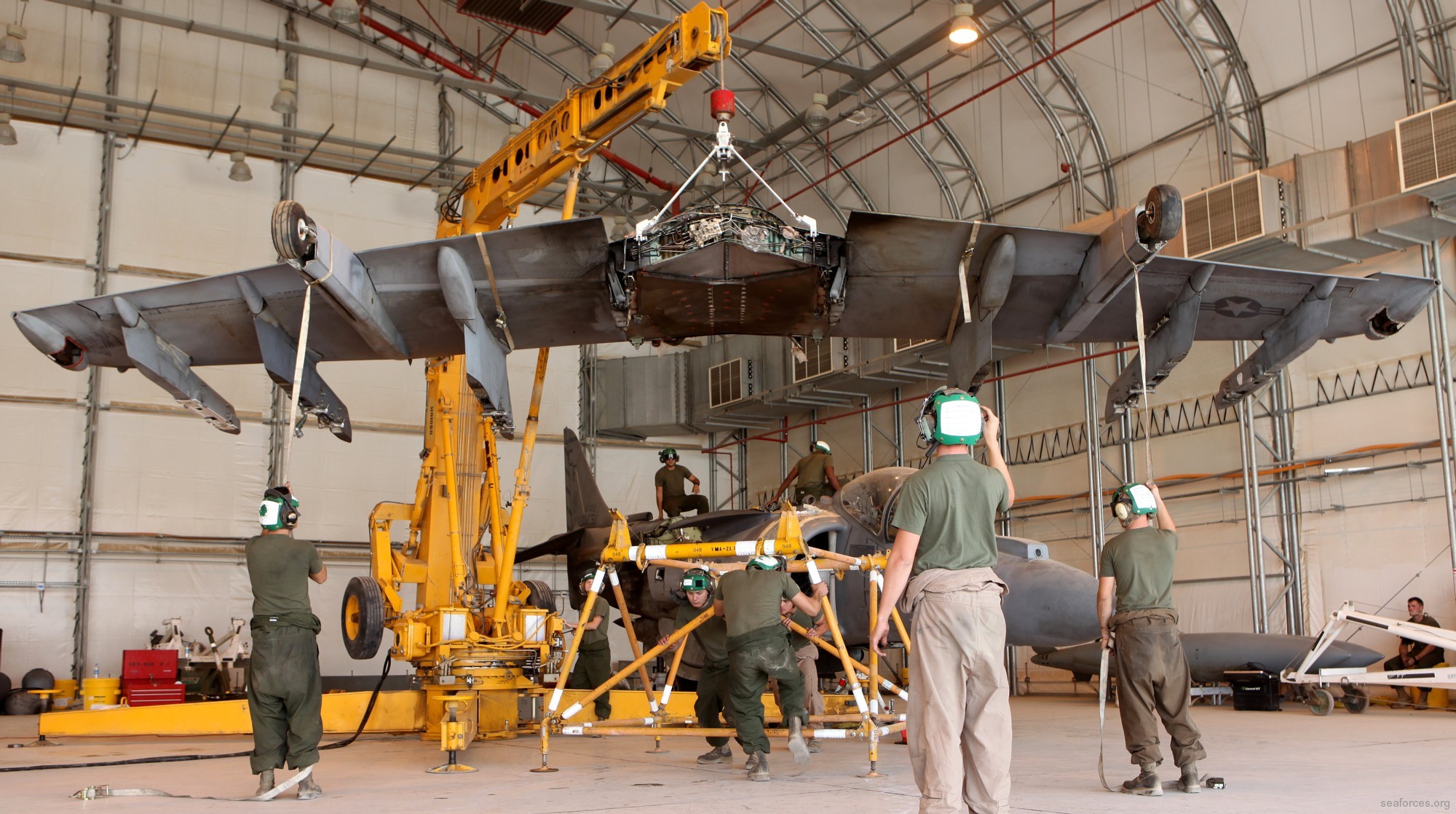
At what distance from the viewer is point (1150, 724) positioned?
6086 millimetres

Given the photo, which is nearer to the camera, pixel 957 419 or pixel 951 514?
pixel 951 514

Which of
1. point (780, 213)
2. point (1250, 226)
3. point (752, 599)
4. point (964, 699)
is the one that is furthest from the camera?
point (780, 213)

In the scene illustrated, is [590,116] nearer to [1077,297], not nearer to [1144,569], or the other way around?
[1077,297]

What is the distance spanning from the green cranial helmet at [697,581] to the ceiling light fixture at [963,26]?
9.89 metres

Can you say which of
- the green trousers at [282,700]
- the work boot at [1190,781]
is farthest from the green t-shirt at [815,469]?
the green trousers at [282,700]

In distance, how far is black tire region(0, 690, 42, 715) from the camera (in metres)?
16.7

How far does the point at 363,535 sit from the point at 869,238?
647 inches

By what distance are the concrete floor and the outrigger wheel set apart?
325cm

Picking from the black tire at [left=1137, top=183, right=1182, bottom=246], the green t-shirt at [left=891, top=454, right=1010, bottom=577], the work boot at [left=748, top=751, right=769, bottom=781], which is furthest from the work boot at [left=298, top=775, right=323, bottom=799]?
the black tire at [left=1137, top=183, right=1182, bottom=246]

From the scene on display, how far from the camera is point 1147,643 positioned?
6.22 metres

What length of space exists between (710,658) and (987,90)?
40.8 ft

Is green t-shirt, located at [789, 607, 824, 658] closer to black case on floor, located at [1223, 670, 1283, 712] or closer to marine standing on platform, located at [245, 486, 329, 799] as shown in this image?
marine standing on platform, located at [245, 486, 329, 799]

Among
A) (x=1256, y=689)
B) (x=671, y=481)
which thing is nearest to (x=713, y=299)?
(x=671, y=481)

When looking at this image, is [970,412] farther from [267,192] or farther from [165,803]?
[267,192]
